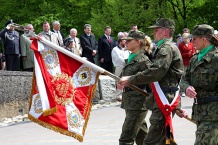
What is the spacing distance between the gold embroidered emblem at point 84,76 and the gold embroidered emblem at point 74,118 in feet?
1.44

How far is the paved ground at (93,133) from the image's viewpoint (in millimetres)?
12539

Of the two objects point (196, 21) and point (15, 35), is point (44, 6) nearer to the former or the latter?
point (196, 21)

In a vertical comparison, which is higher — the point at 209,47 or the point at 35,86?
the point at 209,47

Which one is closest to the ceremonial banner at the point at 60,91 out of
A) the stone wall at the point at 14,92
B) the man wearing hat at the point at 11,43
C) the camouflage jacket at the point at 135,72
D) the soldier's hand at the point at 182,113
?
the camouflage jacket at the point at 135,72

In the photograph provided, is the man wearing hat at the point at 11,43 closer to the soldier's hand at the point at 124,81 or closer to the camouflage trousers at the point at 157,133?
the soldier's hand at the point at 124,81

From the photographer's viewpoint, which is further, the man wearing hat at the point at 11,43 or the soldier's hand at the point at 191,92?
the man wearing hat at the point at 11,43

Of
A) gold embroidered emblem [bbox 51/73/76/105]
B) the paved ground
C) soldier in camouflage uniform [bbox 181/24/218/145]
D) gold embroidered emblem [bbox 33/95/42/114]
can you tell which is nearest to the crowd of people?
soldier in camouflage uniform [bbox 181/24/218/145]

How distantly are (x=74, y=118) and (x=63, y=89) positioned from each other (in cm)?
46

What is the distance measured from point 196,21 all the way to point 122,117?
14581 millimetres

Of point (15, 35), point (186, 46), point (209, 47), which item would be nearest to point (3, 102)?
point (15, 35)

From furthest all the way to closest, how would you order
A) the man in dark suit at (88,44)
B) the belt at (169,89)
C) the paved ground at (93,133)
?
the man in dark suit at (88,44), the paved ground at (93,133), the belt at (169,89)

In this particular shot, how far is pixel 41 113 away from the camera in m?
9.64

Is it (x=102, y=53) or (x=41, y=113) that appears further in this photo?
(x=102, y=53)

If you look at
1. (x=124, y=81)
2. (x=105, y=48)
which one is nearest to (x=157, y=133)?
(x=124, y=81)
